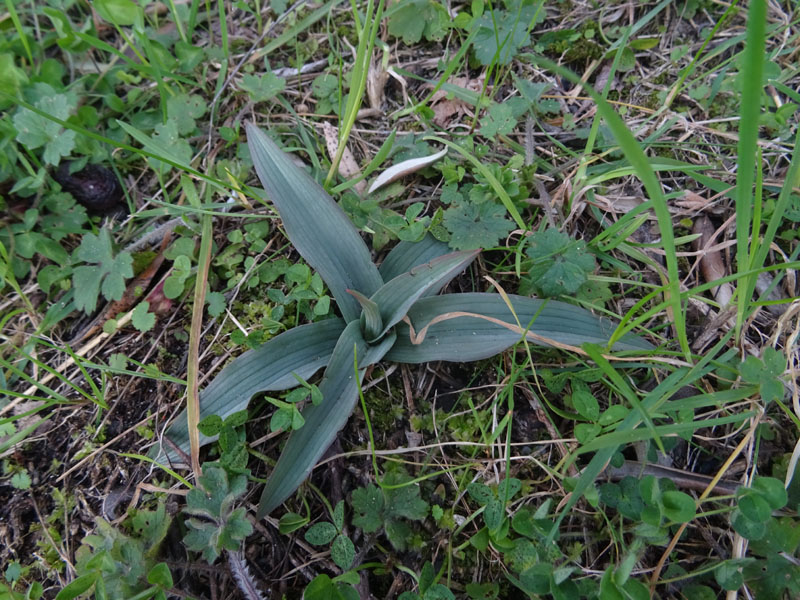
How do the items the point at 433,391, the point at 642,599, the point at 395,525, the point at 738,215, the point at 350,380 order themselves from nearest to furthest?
the point at 642,599
the point at 738,215
the point at 395,525
the point at 350,380
the point at 433,391

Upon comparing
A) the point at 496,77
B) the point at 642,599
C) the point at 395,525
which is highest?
the point at 496,77

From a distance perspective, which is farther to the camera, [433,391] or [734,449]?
[433,391]

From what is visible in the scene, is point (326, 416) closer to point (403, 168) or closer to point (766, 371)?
point (403, 168)

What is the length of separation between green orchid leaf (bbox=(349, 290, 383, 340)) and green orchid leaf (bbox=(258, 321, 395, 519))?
3 cm

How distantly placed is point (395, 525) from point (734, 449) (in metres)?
1.05

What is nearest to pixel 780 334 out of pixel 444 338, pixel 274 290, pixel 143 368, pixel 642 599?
pixel 642 599

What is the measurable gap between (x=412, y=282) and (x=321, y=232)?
1.24 ft

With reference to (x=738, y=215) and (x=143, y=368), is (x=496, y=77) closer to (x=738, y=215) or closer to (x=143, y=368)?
(x=738, y=215)

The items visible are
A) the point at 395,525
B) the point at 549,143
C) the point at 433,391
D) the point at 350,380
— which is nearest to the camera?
the point at 395,525

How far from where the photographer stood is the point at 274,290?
159 centimetres

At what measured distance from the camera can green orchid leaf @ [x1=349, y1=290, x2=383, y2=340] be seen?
4.48 feet

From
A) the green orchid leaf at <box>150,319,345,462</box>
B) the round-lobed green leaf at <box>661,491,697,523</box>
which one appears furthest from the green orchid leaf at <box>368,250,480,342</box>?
the round-lobed green leaf at <box>661,491,697,523</box>

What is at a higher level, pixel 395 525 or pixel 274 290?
pixel 274 290

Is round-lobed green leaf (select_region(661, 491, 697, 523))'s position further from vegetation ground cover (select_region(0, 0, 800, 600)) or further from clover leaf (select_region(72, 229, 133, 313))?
clover leaf (select_region(72, 229, 133, 313))
